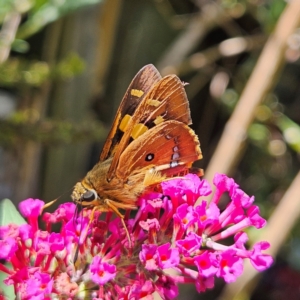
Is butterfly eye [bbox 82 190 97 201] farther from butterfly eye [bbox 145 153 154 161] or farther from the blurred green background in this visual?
the blurred green background

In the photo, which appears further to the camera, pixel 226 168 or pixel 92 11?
pixel 92 11

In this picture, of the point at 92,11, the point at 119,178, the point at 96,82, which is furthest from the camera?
the point at 96,82

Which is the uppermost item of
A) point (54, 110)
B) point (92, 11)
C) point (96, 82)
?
point (92, 11)

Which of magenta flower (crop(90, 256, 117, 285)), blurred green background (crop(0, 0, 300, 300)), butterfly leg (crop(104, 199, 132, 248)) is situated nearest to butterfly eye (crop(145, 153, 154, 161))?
butterfly leg (crop(104, 199, 132, 248))

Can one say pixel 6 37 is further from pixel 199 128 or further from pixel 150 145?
pixel 199 128

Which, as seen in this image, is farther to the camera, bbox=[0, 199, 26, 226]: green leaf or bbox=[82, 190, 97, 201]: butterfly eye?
bbox=[0, 199, 26, 226]: green leaf

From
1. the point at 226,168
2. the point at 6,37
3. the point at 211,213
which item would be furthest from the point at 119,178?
the point at 226,168

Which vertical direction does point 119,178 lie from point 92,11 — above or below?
below

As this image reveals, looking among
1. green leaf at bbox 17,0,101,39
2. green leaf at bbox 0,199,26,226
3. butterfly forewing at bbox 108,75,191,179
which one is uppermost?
green leaf at bbox 17,0,101,39
